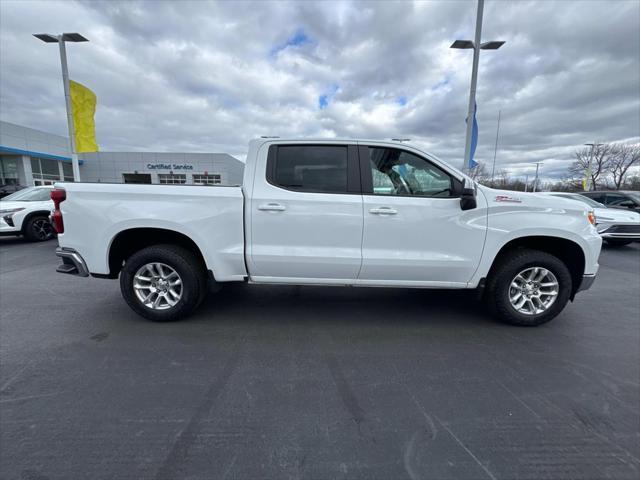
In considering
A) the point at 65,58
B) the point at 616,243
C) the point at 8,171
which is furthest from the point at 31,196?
the point at 8,171

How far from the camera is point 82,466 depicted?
1.69 m

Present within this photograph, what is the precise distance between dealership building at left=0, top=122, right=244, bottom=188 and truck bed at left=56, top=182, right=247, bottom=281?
27068 millimetres

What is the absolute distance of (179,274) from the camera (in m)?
3.32

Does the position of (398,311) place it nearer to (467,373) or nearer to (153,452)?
(467,373)

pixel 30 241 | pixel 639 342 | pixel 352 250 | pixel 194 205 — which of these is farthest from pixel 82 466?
pixel 30 241

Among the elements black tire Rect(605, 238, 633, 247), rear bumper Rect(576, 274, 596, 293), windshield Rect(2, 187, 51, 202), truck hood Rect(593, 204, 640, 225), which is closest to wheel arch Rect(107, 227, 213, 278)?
rear bumper Rect(576, 274, 596, 293)

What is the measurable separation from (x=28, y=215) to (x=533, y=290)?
440 inches

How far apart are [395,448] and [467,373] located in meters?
1.12

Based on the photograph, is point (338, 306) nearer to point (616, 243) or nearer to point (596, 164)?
point (616, 243)

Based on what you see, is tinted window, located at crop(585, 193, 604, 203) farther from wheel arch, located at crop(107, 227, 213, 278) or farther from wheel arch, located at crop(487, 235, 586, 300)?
wheel arch, located at crop(107, 227, 213, 278)

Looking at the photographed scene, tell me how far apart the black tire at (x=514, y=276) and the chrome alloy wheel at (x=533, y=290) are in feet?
0.12

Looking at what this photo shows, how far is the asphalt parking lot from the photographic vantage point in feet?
5.76

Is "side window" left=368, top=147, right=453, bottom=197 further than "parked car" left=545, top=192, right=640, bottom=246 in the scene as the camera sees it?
No

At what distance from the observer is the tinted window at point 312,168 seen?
3.27 metres
